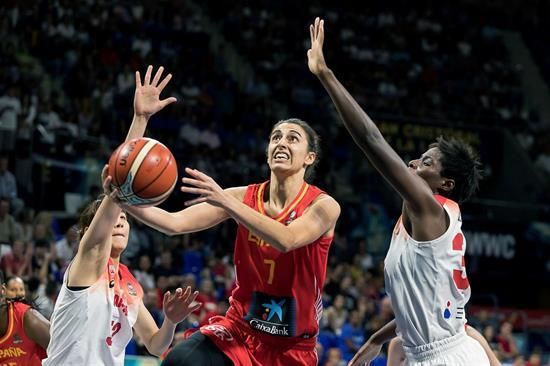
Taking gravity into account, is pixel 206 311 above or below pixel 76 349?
below

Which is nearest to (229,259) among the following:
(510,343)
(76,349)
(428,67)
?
(510,343)

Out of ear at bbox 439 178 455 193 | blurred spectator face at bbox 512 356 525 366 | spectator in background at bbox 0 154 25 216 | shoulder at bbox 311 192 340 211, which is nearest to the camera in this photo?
ear at bbox 439 178 455 193

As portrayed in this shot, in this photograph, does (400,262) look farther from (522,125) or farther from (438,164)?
(522,125)

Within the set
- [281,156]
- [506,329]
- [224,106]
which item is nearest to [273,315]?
[281,156]

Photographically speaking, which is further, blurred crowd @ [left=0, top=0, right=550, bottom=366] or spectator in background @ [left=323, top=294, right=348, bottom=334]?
spectator in background @ [left=323, top=294, right=348, bottom=334]

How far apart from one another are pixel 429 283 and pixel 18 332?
254 centimetres

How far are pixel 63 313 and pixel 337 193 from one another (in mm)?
10476

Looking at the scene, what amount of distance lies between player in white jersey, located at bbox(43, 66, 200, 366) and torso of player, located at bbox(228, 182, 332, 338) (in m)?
0.67

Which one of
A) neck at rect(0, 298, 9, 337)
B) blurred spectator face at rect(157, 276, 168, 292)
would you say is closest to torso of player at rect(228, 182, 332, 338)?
neck at rect(0, 298, 9, 337)

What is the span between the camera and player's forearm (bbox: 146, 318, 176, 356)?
Result: 5.55m

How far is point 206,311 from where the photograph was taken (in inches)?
418

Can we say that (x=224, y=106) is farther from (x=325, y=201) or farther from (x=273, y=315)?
(x=273, y=315)

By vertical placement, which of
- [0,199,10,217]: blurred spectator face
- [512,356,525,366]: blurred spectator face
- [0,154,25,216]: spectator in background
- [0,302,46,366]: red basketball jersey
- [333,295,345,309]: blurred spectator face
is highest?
[0,154,25,216]: spectator in background

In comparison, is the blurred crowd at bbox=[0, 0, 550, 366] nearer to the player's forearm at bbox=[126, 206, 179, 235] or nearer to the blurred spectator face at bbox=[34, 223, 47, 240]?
the blurred spectator face at bbox=[34, 223, 47, 240]
